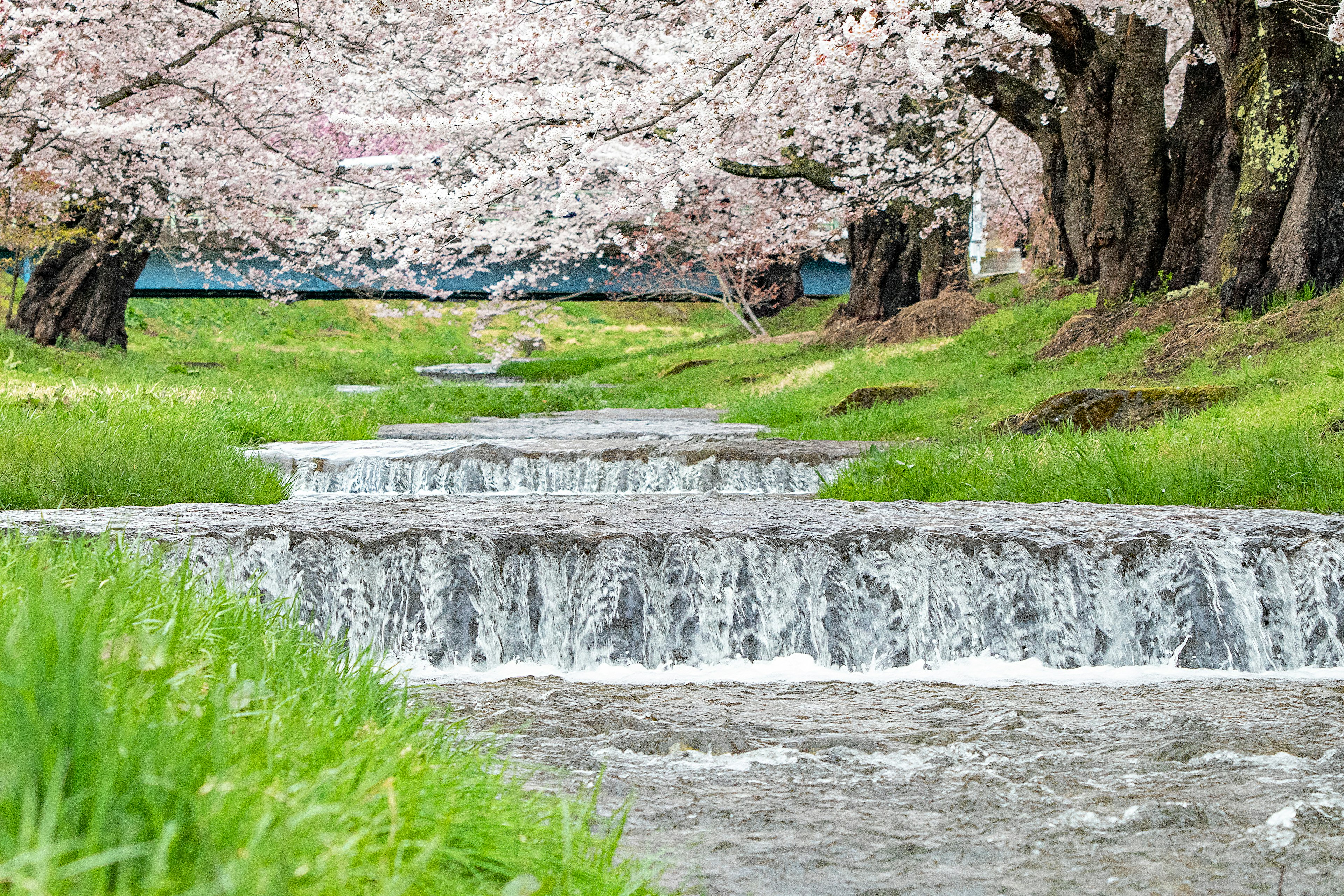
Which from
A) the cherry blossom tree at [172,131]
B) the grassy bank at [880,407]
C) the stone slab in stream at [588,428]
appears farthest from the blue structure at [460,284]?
the stone slab in stream at [588,428]

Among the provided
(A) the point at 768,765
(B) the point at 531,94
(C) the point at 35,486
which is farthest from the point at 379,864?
(B) the point at 531,94

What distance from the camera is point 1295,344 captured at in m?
10.4

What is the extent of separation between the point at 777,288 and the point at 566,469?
27.8 metres

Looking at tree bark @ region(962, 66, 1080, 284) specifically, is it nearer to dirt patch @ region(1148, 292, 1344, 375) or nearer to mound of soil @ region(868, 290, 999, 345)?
mound of soil @ region(868, 290, 999, 345)

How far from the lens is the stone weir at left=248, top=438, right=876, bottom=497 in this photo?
9.95 meters

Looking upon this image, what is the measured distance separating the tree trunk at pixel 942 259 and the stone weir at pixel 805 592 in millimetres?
17407

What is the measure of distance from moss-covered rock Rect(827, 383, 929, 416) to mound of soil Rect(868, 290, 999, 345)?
15.3 ft

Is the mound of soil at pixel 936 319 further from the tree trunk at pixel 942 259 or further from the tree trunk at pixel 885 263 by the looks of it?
the tree trunk at pixel 885 263

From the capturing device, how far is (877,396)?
1477cm

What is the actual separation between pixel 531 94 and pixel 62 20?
7662 millimetres

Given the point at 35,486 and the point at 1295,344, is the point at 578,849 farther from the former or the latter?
the point at 1295,344

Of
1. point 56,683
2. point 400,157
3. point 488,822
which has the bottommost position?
point 488,822

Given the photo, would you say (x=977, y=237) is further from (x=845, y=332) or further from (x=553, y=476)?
(x=553, y=476)

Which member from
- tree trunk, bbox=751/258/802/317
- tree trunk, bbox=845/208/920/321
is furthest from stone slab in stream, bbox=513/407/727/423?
tree trunk, bbox=751/258/802/317
